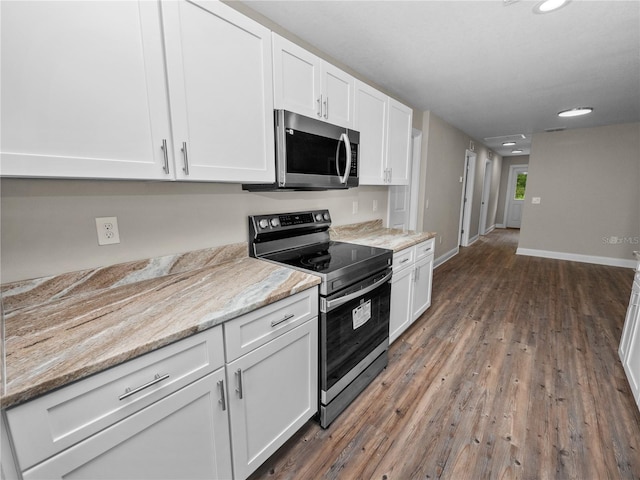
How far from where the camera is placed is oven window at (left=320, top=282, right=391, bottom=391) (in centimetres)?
147

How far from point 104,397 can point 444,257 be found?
4.99 metres

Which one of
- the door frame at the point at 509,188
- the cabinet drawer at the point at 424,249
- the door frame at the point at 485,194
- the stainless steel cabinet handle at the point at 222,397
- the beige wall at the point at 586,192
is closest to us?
the stainless steel cabinet handle at the point at 222,397

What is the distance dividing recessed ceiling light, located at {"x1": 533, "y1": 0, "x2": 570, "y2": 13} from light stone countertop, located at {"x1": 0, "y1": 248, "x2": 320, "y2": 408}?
6.67ft

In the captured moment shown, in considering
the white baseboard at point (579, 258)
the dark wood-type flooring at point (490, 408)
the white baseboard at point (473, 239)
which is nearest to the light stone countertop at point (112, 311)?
the dark wood-type flooring at point (490, 408)

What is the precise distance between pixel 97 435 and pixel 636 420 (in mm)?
2636

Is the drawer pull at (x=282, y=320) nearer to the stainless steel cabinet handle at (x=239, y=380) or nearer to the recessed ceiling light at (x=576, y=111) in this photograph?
the stainless steel cabinet handle at (x=239, y=380)

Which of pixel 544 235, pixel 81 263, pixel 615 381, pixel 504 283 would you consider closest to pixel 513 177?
pixel 544 235

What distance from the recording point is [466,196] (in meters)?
5.95

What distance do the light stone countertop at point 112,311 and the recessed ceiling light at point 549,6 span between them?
2.03 meters

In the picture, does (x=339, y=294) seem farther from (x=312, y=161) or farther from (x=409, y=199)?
(x=409, y=199)

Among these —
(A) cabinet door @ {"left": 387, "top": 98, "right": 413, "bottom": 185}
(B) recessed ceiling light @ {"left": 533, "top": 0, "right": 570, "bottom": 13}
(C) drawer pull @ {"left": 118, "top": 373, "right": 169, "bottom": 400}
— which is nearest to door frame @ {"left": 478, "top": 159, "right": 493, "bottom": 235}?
(A) cabinet door @ {"left": 387, "top": 98, "right": 413, "bottom": 185}

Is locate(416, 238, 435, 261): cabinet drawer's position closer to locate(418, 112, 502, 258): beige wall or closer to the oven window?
the oven window

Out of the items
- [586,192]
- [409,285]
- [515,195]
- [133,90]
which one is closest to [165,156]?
[133,90]

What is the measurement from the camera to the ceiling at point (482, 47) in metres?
1.69
